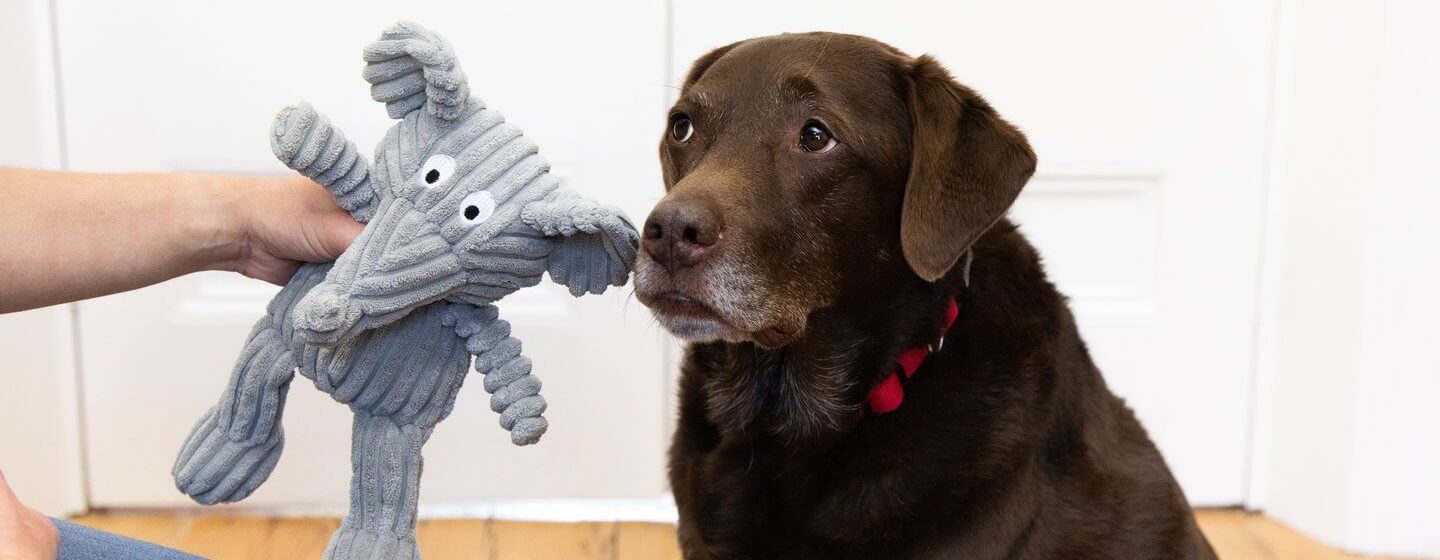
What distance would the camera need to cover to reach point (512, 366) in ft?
4.80

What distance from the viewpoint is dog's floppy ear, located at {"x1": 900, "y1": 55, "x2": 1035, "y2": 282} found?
1.54 meters

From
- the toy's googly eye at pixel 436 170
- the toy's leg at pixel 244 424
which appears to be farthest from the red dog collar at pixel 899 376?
the toy's leg at pixel 244 424

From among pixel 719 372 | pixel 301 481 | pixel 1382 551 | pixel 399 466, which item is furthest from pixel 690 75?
pixel 1382 551

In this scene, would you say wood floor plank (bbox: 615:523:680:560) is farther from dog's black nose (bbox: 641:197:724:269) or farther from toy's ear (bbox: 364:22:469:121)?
toy's ear (bbox: 364:22:469:121)

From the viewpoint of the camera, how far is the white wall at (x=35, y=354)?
8.52 ft

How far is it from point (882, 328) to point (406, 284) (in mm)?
681

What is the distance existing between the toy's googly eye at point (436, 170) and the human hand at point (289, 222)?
0.17m

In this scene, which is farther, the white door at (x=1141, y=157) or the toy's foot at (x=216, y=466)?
the white door at (x=1141, y=157)

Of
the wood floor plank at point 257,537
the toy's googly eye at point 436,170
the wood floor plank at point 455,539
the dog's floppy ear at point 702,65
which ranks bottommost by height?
the wood floor plank at point 455,539

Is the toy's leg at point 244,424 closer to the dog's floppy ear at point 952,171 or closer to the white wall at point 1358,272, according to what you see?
the dog's floppy ear at point 952,171

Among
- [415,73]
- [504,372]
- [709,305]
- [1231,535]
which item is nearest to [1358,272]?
[1231,535]

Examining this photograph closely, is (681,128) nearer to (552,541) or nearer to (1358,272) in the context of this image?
(552,541)

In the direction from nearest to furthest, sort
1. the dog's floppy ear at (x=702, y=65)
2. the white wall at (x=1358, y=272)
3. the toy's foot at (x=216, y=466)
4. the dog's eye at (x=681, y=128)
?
the toy's foot at (x=216, y=466), the dog's eye at (x=681, y=128), the dog's floppy ear at (x=702, y=65), the white wall at (x=1358, y=272)

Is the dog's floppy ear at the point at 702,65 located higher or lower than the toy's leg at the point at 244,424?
higher
